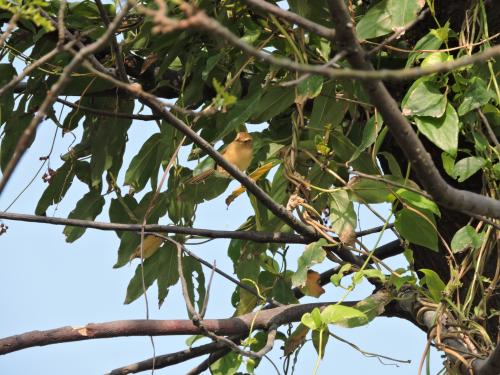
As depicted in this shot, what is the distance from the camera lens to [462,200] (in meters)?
0.69

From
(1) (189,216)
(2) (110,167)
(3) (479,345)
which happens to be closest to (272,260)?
(1) (189,216)

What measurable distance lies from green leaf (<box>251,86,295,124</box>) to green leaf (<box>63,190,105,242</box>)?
1.21 ft

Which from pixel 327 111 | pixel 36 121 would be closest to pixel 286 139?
pixel 327 111

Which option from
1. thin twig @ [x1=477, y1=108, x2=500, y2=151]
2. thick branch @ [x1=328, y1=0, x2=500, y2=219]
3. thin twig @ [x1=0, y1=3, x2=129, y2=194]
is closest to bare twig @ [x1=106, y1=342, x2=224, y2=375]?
thin twig @ [x1=477, y1=108, x2=500, y2=151]

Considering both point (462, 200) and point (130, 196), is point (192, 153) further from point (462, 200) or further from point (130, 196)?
point (462, 200)

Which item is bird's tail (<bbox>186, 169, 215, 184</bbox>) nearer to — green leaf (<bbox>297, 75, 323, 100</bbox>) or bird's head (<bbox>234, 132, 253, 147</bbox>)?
bird's head (<bbox>234, 132, 253, 147</bbox>)

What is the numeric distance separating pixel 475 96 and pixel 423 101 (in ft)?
0.24

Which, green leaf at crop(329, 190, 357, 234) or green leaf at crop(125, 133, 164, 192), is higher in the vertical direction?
green leaf at crop(125, 133, 164, 192)

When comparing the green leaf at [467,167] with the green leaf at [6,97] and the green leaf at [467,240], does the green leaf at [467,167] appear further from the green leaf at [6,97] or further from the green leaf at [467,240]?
the green leaf at [6,97]

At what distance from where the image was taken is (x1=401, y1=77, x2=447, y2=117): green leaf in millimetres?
976

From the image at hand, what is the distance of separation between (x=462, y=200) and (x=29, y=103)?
0.82 meters

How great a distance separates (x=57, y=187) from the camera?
1.39m

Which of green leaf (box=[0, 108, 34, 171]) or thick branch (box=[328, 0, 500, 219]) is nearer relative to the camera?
thick branch (box=[328, 0, 500, 219])

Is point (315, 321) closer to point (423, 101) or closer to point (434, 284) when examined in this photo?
point (434, 284)
